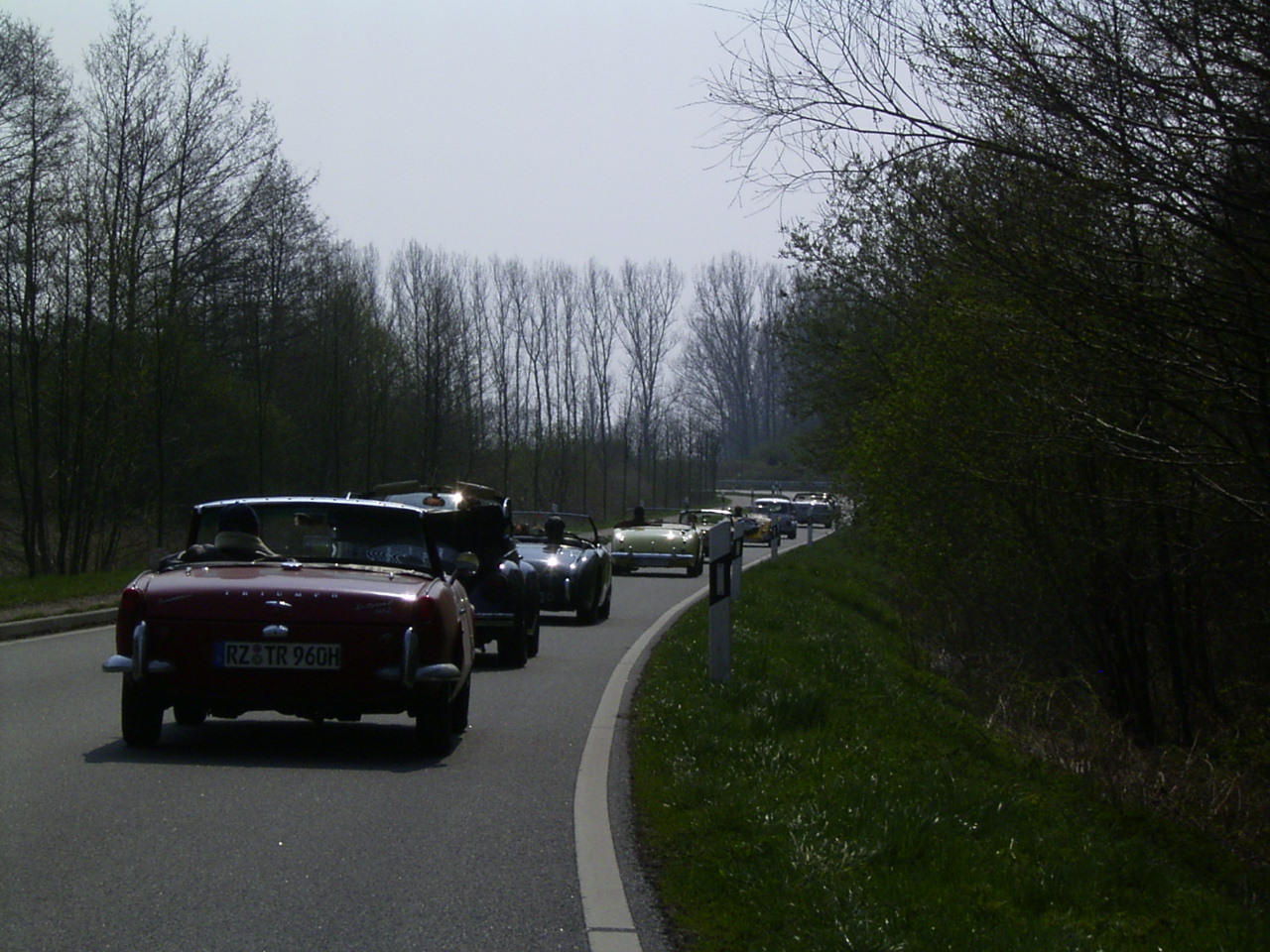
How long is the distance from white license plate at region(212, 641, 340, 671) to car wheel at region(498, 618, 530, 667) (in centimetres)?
604

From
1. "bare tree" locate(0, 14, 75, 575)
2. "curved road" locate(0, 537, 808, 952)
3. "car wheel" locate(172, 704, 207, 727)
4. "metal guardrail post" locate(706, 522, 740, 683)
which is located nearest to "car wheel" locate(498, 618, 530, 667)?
"metal guardrail post" locate(706, 522, 740, 683)

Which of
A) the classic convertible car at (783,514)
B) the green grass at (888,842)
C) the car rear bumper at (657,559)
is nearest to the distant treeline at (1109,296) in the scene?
the green grass at (888,842)

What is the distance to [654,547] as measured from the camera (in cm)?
3338

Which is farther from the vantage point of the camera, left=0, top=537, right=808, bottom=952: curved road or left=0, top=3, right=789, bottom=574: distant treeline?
left=0, top=3, right=789, bottom=574: distant treeline

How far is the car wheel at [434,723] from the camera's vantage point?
312 inches

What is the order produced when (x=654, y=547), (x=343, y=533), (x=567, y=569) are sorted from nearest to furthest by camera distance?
(x=343, y=533)
(x=567, y=569)
(x=654, y=547)

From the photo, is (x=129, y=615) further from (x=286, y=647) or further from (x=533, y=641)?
(x=533, y=641)

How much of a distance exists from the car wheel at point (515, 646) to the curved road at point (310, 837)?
11.3 ft

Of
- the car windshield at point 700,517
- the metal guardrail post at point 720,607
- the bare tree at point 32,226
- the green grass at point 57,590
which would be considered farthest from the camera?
the car windshield at point 700,517

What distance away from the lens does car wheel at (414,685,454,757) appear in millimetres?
7934

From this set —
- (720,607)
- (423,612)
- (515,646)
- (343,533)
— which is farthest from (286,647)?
(515,646)

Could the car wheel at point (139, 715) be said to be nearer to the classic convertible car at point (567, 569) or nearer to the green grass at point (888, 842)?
the green grass at point (888, 842)

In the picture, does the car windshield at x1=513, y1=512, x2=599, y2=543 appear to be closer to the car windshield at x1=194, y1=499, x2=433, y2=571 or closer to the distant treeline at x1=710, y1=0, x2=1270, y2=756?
the distant treeline at x1=710, y1=0, x2=1270, y2=756

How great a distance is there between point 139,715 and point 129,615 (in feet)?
1.87
